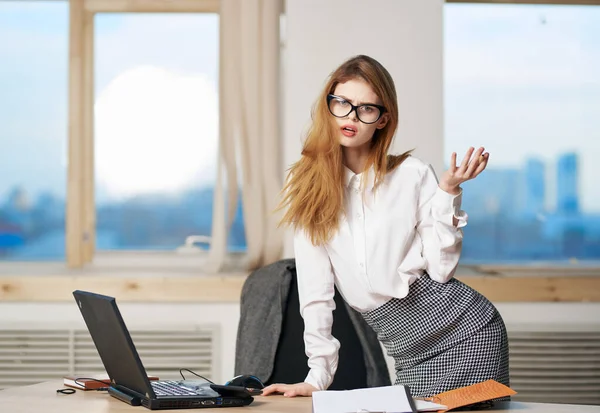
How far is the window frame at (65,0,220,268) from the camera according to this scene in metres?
3.55

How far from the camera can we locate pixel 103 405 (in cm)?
167

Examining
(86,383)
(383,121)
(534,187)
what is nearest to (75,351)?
(86,383)

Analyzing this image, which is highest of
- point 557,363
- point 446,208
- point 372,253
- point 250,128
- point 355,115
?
point 250,128

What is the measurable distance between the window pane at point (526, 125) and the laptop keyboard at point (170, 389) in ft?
7.14

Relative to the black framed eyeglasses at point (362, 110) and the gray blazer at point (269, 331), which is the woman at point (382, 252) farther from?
the gray blazer at point (269, 331)

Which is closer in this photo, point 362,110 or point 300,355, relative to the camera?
point 362,110

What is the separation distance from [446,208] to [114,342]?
0.83m

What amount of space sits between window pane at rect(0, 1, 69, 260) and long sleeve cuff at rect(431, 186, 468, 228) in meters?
2.33

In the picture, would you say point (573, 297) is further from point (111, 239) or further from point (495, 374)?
point (111, 239)

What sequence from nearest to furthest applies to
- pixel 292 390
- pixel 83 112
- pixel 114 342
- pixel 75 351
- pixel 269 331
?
pixel 114 342
pixel 292 390
pixel 269 331
pixel 75 351
pixel 83 112

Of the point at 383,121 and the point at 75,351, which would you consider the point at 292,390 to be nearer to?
the point at 383,121

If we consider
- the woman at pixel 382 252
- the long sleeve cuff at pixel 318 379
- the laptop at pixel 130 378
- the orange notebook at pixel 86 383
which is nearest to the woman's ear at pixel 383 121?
the woman at pixel 382 252

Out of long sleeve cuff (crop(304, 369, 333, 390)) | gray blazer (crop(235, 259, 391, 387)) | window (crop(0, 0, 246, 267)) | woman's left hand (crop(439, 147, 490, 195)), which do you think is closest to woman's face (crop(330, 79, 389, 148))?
woman's left hand (crop(439, 147, 490, 195))

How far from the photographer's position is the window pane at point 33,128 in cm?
365
